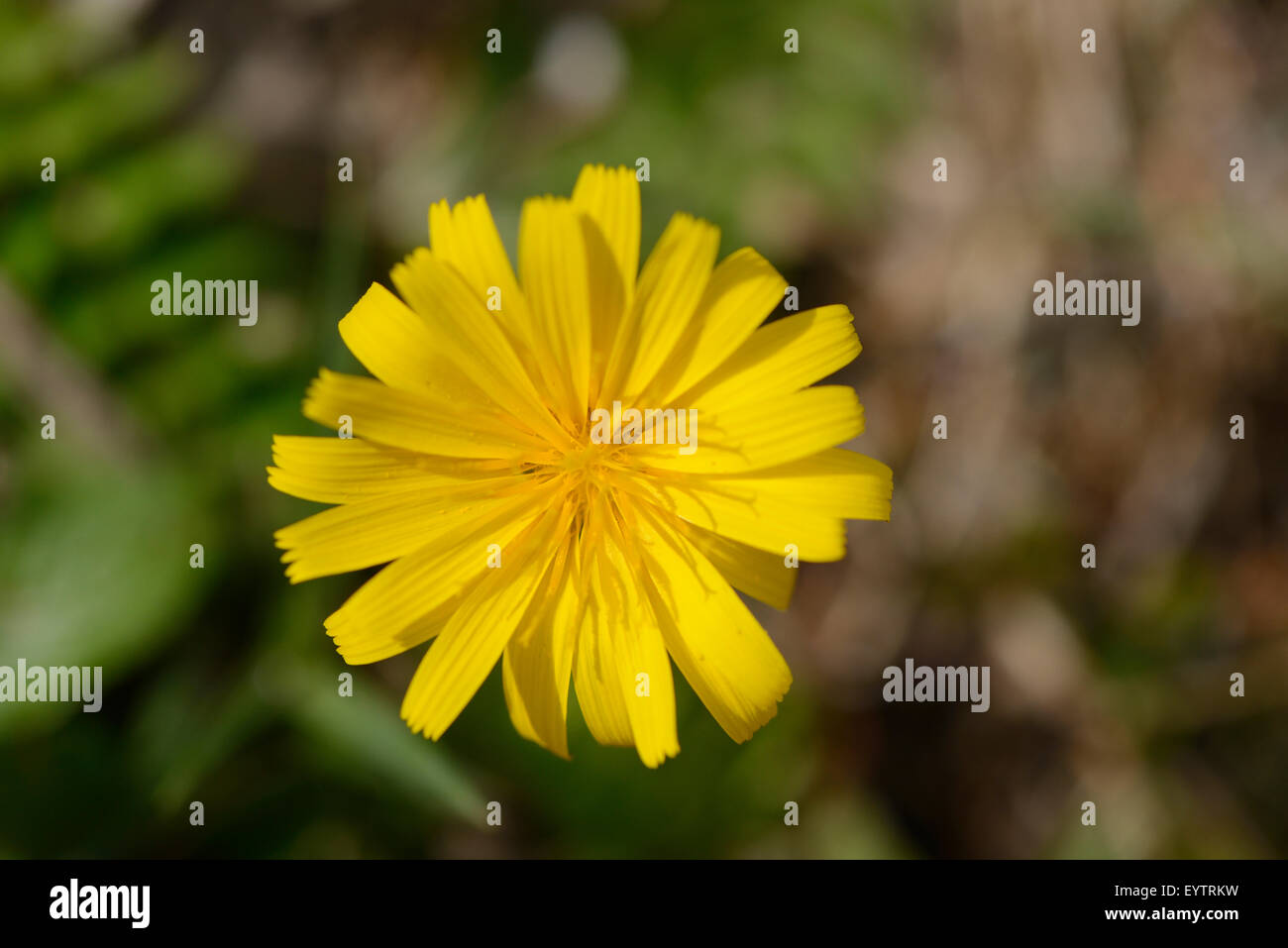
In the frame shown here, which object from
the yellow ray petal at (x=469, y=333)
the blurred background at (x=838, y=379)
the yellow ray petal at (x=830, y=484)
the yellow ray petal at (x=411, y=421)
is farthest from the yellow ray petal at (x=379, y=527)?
the blurred background at (x=838, y=379)

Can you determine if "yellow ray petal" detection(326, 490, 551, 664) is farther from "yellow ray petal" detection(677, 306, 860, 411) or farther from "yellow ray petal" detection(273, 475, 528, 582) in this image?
"yellow ray petal" detection(677, 306, 860, 411)

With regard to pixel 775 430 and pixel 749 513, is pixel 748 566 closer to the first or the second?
pixel 749 513

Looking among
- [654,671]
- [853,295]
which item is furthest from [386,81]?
[654,671]

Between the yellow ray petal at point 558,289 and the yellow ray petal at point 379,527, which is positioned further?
the yellow ray petal at point 379,527

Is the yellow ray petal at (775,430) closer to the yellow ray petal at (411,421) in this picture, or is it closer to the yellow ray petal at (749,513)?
the yellow ray petal at (749,513)

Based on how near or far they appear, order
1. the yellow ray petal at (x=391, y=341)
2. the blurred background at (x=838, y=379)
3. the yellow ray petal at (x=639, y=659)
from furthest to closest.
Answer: the blurred background at (x=838, y=379) → the yellow ray petal at (x=639, y=659) → the yellow ray petal at (x=391, y=341)

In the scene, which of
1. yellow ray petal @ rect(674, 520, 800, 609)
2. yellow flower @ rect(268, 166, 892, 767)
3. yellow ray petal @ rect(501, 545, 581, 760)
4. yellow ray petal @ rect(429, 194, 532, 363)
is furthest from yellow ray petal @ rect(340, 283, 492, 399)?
yellow ray petal @ rect(674, 520, 800, 609)
